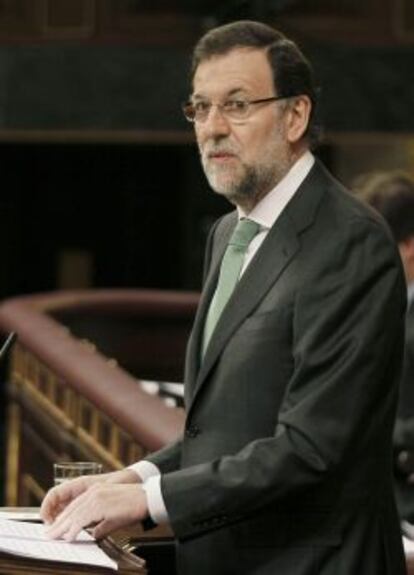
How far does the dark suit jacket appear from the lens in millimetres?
2197

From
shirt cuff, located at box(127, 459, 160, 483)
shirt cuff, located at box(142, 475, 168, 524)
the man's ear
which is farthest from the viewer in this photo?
shirt cuff, located at box(127, 459, 160, 483)

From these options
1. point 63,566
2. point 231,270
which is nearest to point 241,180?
point 231,270

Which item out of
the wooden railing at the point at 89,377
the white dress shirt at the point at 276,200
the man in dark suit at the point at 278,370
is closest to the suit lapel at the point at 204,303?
the man in dark suit at the point at 278,370

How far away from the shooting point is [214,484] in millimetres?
2217

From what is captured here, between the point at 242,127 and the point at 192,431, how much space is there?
41 centimetres

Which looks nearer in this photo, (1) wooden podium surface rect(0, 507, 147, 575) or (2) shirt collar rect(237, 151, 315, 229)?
(1) wooden podium surface rect(0, 507, 147, 575)

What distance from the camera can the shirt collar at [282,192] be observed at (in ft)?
7.80

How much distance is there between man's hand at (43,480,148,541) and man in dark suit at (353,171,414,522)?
198 centimetres

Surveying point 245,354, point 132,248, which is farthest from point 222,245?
point 132,248

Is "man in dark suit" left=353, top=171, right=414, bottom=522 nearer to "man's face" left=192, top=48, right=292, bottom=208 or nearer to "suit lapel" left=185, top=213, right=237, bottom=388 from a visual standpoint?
"suit lapel" left=185, top=213, right=237, bottom=388

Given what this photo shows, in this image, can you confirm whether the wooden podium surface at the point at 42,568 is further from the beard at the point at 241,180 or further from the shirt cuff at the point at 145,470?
the beard at the point at 241,180

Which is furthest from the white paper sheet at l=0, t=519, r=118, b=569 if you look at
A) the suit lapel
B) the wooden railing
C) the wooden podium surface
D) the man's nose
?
the wooden railing

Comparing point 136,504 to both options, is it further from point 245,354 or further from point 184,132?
point 184,132

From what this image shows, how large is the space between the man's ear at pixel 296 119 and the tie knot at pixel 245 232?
0.13 metres
